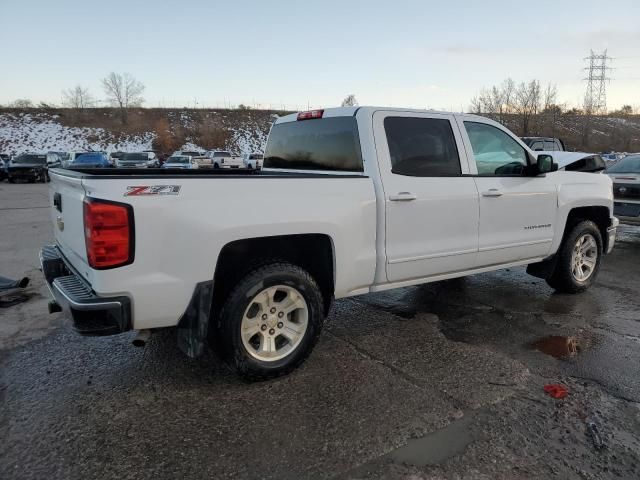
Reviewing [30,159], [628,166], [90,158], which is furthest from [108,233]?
[30,159]

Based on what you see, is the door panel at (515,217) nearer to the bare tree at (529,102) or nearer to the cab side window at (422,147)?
the cab side window at (422,147)

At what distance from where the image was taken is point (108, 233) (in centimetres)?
277

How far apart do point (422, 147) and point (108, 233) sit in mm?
2673

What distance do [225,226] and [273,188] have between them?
1.45 ft

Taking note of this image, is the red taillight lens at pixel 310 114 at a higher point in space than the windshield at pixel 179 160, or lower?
higher

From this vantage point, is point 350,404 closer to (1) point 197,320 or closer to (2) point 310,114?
(1) point 197,320

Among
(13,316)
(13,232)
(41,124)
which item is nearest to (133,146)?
(41,124)

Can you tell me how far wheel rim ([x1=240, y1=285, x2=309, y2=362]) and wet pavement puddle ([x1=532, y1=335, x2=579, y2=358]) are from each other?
2.11 meters

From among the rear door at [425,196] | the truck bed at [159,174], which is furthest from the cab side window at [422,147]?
the truck bed at [159,174]

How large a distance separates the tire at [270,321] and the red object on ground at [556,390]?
1664mm

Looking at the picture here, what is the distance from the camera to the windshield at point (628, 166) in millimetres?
9594

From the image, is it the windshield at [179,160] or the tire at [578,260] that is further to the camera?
the windshield at [179,160]

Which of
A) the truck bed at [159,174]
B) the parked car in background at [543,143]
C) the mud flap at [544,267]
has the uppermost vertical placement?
the parked car in background at [543,143]

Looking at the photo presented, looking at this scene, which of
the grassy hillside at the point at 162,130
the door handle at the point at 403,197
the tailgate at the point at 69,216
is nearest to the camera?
the tailgate at the point at 69,216
